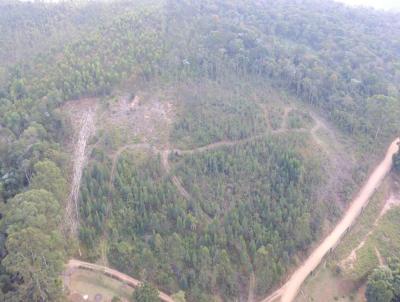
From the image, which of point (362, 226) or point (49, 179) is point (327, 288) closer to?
point (362, 226)

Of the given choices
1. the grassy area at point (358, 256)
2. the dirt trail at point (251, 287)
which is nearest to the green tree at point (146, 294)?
the dirt trail at point (251, 287)

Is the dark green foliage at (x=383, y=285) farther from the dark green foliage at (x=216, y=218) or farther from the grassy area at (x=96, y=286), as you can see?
the grassy area at (x=96, y=286)

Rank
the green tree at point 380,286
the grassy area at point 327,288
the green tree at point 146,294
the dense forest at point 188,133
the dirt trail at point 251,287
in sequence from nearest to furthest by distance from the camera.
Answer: the green tree at point 146,294
the green tree at point 380,286
the dense forest at point 188,133
the dirt trail at point 251,287
the grassy area at point 327,288

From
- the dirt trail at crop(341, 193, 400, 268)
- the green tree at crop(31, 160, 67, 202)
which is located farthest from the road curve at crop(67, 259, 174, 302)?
the dirt trail at crop(341, 193, 400, 268)

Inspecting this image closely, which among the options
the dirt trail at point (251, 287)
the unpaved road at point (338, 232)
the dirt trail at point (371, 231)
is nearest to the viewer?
the dirt trail at point (251, 287)

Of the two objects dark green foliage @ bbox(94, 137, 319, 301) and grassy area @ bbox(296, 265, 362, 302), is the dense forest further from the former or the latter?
grassy area @ bbox(296, 265, 362, 302)

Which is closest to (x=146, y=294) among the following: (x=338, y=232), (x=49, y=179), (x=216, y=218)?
(x=216, y=218)
